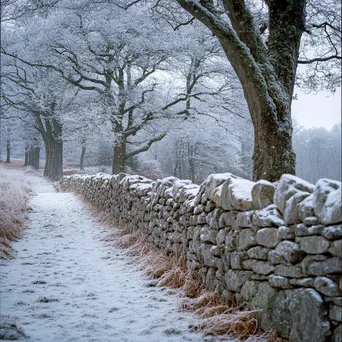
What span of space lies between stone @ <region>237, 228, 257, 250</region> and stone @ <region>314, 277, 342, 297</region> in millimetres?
756

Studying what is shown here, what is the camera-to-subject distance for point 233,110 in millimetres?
14039

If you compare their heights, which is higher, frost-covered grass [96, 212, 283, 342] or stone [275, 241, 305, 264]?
stone [275, 241, 305, 264]

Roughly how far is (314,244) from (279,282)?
0.51 metres

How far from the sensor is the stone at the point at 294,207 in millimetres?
2621

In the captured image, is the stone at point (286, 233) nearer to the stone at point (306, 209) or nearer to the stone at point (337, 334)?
the stone at point (306, 209)

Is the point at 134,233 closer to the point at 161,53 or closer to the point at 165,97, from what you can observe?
the point at 161,53

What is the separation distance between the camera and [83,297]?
390cm

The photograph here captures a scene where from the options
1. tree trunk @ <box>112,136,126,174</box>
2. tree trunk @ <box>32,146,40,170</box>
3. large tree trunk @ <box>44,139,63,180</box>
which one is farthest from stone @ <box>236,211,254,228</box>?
tree trunk @ <box>32,146,40,170</box>

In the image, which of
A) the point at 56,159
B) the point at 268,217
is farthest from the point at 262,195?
the point at 56,159

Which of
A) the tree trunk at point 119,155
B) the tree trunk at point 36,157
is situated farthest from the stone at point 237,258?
the tree trunk at point 36,157

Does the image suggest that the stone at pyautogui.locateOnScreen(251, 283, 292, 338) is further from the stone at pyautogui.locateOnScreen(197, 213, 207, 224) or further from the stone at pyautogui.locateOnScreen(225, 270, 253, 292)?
the stone at pyautogui.locateOnScreen(197, 213, 207, 224)

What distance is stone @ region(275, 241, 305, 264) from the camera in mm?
2592

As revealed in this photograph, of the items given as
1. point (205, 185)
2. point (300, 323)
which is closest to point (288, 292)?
point (300, 323)

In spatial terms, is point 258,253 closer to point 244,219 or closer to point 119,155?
point 244,219
